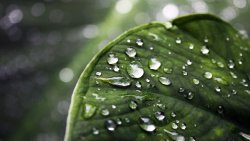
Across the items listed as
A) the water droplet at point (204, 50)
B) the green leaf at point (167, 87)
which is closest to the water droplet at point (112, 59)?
the green leaf at point (167, 87)

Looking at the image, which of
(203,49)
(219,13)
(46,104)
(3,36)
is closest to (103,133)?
(203,49)

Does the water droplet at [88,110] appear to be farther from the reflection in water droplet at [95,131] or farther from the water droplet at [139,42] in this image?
the water droplet at [139,42]

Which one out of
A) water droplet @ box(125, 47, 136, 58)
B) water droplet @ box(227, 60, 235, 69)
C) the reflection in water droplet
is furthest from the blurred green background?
the reflection in water droplet

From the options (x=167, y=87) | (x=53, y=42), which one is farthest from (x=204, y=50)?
(x=53, y=42)

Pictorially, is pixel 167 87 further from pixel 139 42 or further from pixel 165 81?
pixel 139 42

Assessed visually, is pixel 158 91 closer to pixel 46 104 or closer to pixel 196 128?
pixel 196 128
